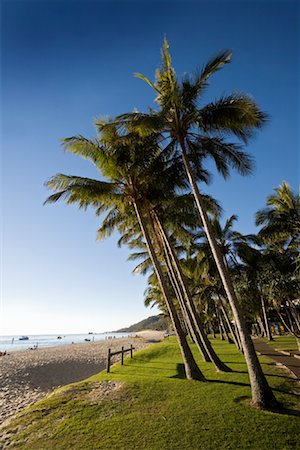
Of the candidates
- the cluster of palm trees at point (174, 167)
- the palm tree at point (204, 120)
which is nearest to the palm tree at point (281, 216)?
the cluster of palm trees at point (174, 167)

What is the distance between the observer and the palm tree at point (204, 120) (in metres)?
7.97

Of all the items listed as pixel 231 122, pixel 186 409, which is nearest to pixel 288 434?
pixel 186 409

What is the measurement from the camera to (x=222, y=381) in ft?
28.0

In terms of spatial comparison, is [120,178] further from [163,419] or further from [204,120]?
[163,419]

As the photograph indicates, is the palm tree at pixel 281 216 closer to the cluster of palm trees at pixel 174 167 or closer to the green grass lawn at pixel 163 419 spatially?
the cluster of palm trees at pixel 174 167

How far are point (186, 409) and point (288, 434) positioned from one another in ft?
8.24

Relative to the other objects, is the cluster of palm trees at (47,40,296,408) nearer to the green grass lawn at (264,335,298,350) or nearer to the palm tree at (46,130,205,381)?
the palm tree at (46,130,205,381)

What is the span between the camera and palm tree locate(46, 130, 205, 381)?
10.1 m

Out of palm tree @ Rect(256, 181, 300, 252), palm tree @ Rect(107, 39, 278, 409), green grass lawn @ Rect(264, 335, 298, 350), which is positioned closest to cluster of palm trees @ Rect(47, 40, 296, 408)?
palm tree @ Rect(107, 39, 278, 409)

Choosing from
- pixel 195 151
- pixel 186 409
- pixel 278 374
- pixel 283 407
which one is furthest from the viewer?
pixel 195 151

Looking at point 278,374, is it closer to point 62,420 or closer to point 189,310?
point 189,310

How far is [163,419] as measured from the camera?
5.89 m

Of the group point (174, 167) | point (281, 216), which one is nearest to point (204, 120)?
point (174, 167)

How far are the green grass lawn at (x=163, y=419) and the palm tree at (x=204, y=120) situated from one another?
2.59m
